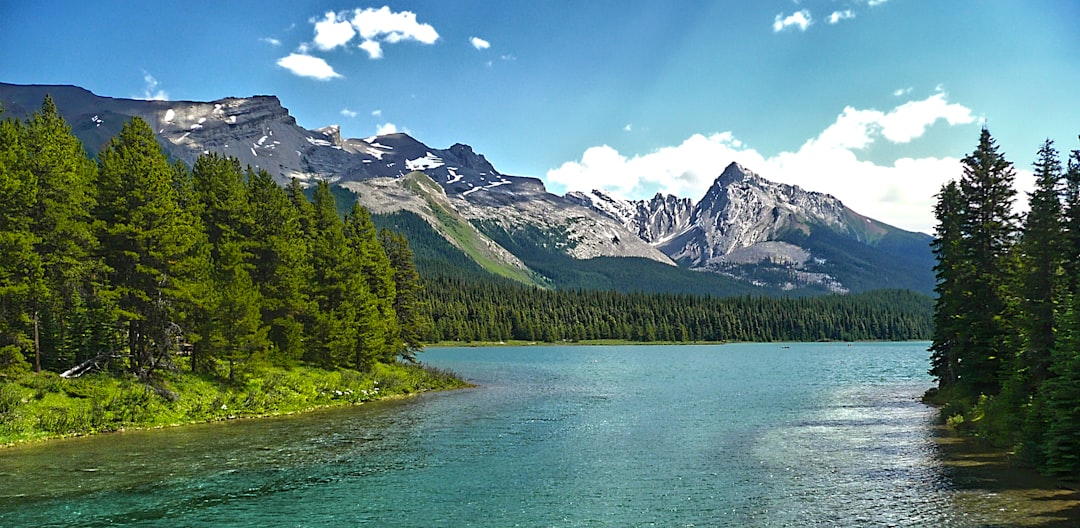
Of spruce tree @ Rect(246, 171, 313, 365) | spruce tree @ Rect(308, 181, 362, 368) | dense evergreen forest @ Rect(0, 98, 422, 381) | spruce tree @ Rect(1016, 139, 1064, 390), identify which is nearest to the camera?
spruce tree @ Rect(1016, 139, 1064, 390)

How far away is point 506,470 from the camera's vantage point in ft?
117

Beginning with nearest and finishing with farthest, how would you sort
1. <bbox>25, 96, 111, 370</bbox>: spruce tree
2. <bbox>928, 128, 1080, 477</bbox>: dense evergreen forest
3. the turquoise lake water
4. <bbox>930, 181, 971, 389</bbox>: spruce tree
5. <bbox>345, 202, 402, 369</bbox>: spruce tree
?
1. the turquoise lake water
2. <bbox>928, 128, 1080, 477</bbox>: dense evergreen forest
3. <bbox>25, 96, 111, 370</bbox>: spruce tree
4. <bbox>930, 181, 971, 389</bbox>: spruce tree
5. <bbox>345, 202, 402, 369</bbox>: spruce tree

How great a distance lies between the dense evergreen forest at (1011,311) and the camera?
102 feet

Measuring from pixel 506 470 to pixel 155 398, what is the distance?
98.0 ft

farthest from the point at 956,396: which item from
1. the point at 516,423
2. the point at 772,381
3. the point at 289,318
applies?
the point at 289,318

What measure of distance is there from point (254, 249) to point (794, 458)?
54.0 metres

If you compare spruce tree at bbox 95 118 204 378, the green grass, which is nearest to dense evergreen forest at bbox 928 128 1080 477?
the green grass

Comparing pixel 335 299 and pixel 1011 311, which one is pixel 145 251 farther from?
pixel 1011 311

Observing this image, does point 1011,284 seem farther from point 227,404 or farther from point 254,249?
point 254,249

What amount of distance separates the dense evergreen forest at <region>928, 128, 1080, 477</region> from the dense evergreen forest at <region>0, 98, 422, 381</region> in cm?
5373

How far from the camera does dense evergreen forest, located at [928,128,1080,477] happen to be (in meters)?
31.1

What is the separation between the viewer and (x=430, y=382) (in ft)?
262

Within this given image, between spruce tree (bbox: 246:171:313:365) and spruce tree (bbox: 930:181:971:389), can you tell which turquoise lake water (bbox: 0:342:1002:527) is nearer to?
spruce tree (bbox: 930:181:971:389)

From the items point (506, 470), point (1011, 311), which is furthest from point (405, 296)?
point (1011, 311)
